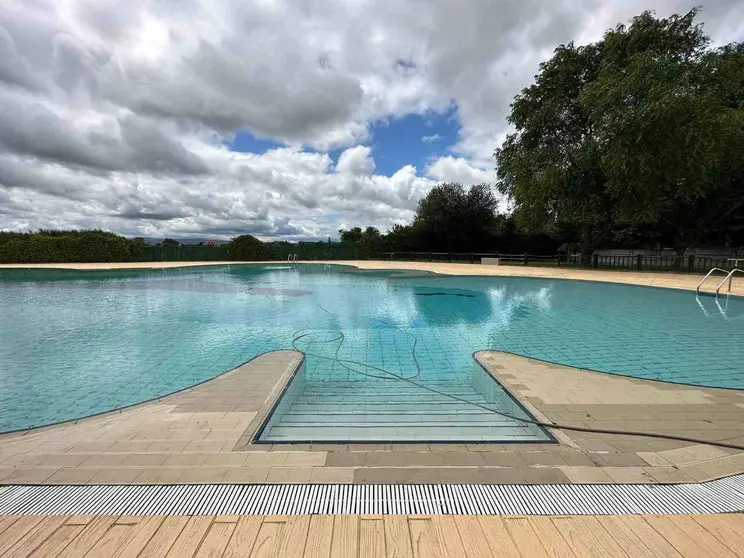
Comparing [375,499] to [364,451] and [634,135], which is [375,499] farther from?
[634,135]

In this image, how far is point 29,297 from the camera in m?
10.7

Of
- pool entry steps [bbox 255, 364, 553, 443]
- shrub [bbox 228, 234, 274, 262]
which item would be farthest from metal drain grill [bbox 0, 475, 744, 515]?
shrub [bbox 228, 234, 274, 262]

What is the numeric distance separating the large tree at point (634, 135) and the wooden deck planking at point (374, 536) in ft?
51.2

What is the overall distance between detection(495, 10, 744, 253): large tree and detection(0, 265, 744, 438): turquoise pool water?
582 cm

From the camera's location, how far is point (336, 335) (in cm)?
639

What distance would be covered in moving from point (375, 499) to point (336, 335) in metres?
4.78

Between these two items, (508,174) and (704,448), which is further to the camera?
(508,174)

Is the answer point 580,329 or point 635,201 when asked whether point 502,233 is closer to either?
point 635,201

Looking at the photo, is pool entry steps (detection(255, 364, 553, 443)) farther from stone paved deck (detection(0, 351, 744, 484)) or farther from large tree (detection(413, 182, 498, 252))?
large tree (detection(413, 182, 498, 252))

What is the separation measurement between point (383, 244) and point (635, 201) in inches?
A: 651

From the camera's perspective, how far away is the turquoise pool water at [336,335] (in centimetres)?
409

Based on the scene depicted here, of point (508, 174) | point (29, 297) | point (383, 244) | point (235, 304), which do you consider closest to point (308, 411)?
point (235, 304)

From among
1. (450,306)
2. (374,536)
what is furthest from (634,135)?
(374,536)

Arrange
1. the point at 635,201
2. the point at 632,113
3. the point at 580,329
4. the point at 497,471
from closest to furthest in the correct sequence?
the point at 497,471
the point at 580,329
the point at 632,113
the point at 635,201
